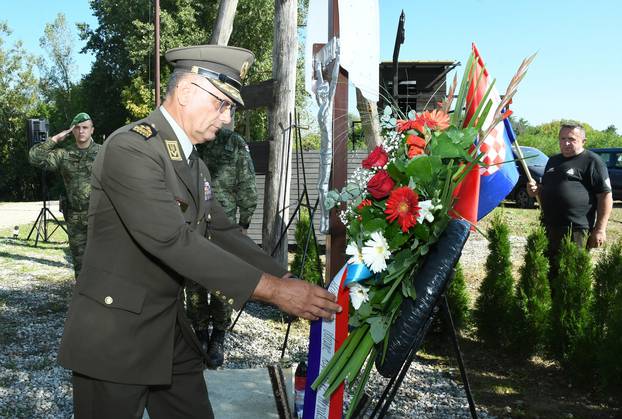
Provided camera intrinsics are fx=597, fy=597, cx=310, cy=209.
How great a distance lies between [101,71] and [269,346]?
31.3 metres

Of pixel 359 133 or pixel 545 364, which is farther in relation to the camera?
pixel 545 364

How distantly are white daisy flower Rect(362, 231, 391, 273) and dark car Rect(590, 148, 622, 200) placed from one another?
18.0m

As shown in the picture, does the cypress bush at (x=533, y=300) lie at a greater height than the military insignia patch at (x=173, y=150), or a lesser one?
lesser

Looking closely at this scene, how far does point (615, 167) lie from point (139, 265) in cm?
1889

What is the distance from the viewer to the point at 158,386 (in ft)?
7.43

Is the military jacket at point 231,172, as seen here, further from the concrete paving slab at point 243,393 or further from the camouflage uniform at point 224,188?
the concrete paving slab at point 243,393

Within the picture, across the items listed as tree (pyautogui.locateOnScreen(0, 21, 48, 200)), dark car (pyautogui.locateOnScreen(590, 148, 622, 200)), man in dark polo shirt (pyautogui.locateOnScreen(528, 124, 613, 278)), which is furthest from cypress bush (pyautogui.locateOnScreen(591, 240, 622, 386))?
tree (pyautogui.locateOnScreen(0, 21, 48, 200))

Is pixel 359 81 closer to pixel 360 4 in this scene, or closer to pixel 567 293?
pixel 360 4

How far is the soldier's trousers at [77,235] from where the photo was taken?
253 inches

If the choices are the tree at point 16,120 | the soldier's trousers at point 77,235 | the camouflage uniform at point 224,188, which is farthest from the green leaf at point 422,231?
the tree at point 16,120

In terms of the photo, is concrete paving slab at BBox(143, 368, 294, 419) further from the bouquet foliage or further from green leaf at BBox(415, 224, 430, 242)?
green leaf at BBox(415, 224, 430, 242)

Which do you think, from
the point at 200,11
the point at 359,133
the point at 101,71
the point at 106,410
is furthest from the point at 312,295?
the point at 101,71

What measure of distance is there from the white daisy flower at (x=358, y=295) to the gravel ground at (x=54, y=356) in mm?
2231

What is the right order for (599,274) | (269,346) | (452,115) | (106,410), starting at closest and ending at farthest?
(106,410)
(452,115)
(599,274)
(269,346)
